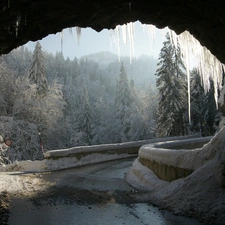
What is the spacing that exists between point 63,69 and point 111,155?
9097 centimetres

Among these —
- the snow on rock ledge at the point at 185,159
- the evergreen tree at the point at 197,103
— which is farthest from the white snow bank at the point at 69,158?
the evergreen tree at the point at 197,103

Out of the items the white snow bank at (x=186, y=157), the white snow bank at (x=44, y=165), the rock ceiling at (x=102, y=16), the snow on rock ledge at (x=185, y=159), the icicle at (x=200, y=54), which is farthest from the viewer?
the white snow bank at (x=44, y=165)

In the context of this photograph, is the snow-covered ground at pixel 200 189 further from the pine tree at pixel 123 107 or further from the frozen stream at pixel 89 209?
the pine tree at pixel 123 107

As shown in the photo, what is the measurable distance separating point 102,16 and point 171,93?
25.9m

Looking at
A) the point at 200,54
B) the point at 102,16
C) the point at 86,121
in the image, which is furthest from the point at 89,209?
the point at 86,121

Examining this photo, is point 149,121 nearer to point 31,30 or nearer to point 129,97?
point 129,97

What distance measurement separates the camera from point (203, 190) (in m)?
6.01

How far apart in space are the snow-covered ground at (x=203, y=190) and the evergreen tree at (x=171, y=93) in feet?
78.4

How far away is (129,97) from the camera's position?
156 feet

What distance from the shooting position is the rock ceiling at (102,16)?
5695 mm

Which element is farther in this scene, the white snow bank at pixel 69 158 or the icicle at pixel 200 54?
the white snow bank at pixel 69 158

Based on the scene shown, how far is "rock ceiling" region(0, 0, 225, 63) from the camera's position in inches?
224

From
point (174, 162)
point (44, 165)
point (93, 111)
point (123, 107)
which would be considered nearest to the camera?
point (174, 162)

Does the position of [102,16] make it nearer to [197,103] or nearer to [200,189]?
[200,189]
